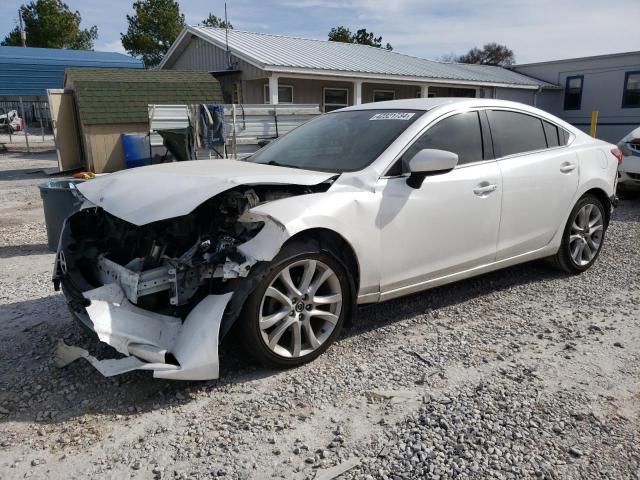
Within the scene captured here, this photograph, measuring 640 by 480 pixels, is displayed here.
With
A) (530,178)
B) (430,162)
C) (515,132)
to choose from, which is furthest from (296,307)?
(515,132)

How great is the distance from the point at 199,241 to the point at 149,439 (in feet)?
3.61

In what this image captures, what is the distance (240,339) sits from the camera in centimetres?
301

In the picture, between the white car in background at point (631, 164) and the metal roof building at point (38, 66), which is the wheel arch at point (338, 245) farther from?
the metal roof building at point (38, 66)

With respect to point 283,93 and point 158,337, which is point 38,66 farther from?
point 158,337

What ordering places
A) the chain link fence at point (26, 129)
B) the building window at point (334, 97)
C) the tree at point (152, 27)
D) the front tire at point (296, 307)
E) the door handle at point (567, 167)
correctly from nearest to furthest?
the front tire at point (296, 307) < the door handle at point (567, 167) < the building window at point (334, 97) < the chain link fence at point (26, 129) < the tree at point (152, 27)

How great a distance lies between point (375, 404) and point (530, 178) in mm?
2432

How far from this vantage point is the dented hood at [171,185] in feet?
9.38

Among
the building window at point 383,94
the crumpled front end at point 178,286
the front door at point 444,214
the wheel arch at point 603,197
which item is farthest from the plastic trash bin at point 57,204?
the building window at point 383,94

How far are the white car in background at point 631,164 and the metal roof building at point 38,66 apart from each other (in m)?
22.6

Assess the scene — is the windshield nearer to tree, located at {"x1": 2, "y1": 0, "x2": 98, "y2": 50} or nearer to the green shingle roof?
the green shingle roof

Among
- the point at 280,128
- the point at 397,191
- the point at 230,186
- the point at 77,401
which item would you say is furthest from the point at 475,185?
the point at 280,128

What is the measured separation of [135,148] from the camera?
44.1 ft

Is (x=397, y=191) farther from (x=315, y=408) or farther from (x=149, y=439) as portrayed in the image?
(x=149, y=439)

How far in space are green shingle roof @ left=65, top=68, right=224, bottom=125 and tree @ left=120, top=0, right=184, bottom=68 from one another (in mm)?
26067
